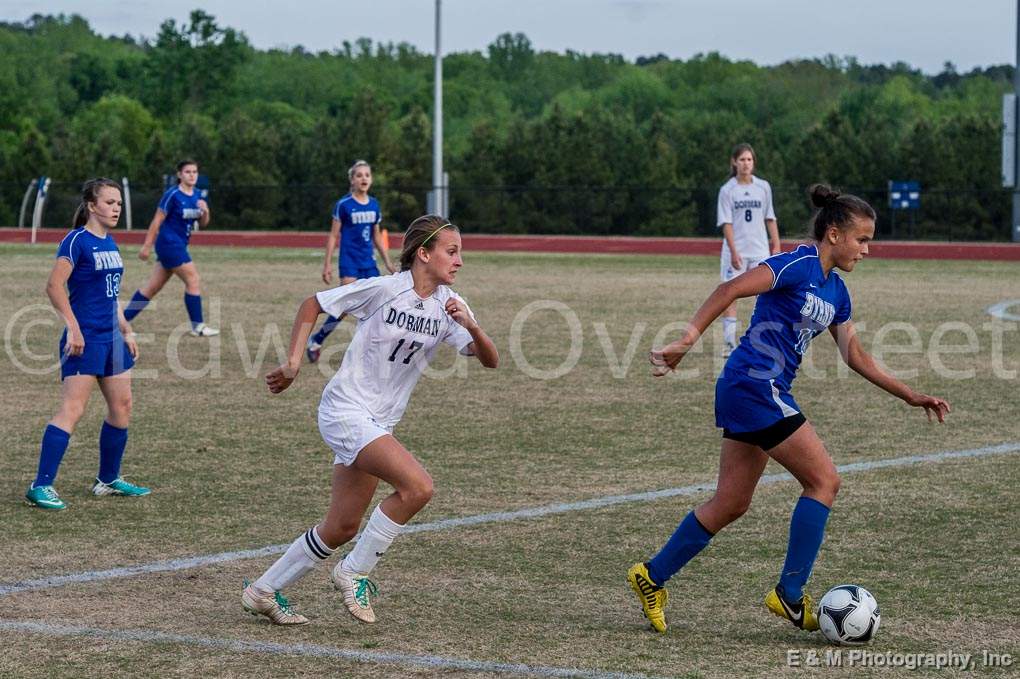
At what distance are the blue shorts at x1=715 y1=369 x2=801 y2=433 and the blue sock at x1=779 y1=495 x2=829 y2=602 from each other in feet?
1.18

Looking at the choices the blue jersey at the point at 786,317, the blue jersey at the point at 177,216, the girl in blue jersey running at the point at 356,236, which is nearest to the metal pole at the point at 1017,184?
the girl in blue jersey running at the point at 356,236

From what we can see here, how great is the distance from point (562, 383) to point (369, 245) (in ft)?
9.70

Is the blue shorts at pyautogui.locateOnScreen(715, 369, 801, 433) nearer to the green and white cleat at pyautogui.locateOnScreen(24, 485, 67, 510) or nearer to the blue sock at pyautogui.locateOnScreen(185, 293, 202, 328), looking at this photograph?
the green and white cleat at pyautogui.locateOnScreen(24, 485, 67, 510)

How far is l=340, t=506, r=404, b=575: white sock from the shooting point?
5.67m

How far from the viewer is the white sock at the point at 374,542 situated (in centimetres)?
567

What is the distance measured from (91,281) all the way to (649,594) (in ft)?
13.0

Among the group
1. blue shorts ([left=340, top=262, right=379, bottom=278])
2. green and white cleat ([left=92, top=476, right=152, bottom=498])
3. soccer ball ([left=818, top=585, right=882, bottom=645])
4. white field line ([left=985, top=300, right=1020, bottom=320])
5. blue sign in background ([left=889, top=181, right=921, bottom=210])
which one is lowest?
green and white cleat ([left=92, top=476, right=152, bottom=498])

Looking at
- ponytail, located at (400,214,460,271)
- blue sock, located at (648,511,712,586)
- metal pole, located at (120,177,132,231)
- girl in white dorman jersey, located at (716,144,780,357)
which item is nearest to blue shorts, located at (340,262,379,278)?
girl in white dorman jersey, located at (716,144,780,357)

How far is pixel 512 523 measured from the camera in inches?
295

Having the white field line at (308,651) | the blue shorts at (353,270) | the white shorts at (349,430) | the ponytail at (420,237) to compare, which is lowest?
the white field line at (308,651)

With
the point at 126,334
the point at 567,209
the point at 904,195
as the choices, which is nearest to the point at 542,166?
the point at 567,209

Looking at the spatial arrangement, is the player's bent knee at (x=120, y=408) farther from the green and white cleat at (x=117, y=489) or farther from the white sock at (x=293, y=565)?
the white sock at (x=293, y=565)

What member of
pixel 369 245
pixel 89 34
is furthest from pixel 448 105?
pixel 369 245

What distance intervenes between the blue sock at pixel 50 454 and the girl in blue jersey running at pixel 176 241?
757 centimetres
